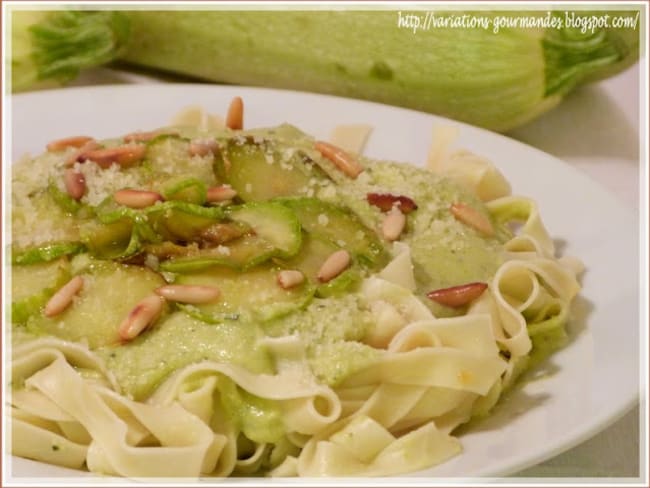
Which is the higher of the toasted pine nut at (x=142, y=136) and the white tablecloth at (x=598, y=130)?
the toasted pine nut at (x=142, y=136)

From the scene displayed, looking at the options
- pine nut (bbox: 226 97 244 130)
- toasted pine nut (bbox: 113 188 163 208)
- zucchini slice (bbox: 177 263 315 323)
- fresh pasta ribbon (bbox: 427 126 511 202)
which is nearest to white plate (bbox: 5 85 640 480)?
fresh pasta ribbon (bbox: 427 126 511 202)

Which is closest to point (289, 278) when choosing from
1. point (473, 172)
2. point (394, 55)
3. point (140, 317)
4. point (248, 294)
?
point (248, 294)

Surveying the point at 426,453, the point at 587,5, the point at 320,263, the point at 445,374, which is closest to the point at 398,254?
the point at 320,263

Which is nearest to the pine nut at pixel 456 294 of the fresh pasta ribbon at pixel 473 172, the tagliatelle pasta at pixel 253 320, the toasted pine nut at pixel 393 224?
the tagliatelle pasta at pixel 253 320

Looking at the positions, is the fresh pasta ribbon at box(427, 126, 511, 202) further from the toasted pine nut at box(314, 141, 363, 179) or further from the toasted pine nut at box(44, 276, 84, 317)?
the toasted pine nut at box(44, 276, 84, 317)

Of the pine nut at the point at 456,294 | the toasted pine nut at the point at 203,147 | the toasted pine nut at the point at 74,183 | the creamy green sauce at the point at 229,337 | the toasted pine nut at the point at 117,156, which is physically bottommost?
the creamy green sauce at the point at 229,337

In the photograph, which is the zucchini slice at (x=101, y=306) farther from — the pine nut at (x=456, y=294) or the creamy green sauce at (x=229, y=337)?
the pine nut at (x=456, y=294)
